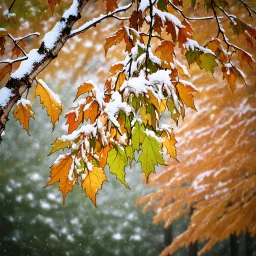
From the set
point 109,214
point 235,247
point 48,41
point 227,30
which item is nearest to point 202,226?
point 227,30

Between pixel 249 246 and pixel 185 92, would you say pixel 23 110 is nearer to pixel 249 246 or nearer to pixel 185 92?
pixel 185 92

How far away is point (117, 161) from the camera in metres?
1.12

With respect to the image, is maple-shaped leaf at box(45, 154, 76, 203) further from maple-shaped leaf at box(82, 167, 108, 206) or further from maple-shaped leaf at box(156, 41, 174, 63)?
maple-shaped leaf at box(156, 41, 174, 63)

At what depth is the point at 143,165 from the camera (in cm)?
109

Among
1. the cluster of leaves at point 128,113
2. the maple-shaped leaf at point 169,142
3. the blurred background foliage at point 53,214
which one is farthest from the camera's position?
the blurred background foliage at point 53,214

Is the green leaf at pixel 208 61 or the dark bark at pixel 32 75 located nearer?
the dark bark at pixel 32 75

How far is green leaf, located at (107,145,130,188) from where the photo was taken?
1.11 m

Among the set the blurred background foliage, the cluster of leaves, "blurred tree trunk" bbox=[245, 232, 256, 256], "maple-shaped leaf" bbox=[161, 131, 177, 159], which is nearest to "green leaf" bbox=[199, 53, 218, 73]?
the cluster of leaves

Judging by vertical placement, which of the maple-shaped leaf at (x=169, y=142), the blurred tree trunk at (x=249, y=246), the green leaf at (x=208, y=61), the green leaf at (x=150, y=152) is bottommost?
the green leaf at (x=150, y=152)

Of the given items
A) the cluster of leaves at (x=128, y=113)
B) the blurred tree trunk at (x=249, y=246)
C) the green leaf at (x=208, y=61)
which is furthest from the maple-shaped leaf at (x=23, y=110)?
the blurred tree trunk at (x=249, y=246)

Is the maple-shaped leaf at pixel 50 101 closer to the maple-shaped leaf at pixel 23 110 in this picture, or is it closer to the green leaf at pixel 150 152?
the maple-shaped leaf at pixel 23 110

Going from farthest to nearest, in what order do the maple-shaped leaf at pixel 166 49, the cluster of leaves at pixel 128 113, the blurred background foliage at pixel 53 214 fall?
the blurred background foliage at pixel 53 214 → the maple-shaped leaf at pixel 166 49 → the cluster of leaves at pixel 128 113

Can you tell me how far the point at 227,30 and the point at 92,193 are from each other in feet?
12.5

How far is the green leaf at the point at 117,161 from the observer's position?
1.11 metres
